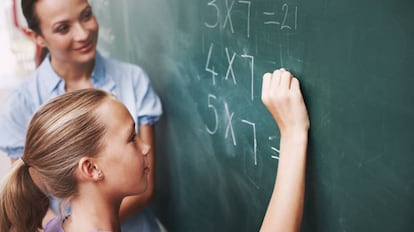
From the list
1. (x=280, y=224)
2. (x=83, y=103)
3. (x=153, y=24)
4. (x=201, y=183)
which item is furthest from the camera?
(x=153, y=24)

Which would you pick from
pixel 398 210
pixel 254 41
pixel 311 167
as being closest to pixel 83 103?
pixel 254 41

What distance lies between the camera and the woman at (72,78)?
1.57 metres

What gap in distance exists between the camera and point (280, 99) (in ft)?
3.68

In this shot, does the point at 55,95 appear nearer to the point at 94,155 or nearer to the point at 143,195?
the point at 143,195

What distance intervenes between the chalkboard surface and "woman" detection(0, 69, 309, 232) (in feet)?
0.16

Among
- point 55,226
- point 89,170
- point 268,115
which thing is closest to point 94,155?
point 89,170

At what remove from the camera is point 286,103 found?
44.1 inches

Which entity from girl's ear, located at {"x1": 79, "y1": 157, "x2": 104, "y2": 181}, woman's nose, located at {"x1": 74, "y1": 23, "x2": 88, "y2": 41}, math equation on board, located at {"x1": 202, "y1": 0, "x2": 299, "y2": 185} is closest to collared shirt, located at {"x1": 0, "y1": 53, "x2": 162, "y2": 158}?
woman's nose, located at {"x1": 74, "y1": 23, "x2": 88, "y2": 41}

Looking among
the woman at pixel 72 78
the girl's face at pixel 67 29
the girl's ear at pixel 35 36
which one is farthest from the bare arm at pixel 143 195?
the girl's ear at pixel 35 36

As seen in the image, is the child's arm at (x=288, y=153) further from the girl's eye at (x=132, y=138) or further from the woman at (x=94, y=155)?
the girl's eye at (x=132, y=138)

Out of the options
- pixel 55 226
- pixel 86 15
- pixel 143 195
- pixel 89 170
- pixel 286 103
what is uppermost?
pixel 86 15

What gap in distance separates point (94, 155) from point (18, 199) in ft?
0.86

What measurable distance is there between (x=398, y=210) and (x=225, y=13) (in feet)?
2.32

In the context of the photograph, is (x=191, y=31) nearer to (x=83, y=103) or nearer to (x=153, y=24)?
(x=153, y=24)
